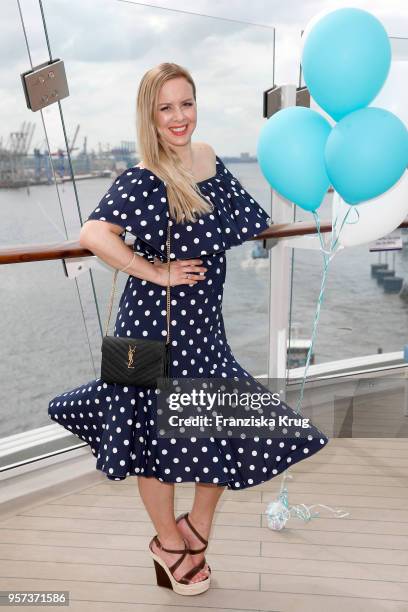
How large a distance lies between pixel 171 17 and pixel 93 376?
4.64 feet

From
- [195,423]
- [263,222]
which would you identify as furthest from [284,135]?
[195,423]

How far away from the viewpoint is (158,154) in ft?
5.39

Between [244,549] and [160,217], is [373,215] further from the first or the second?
[244,549]

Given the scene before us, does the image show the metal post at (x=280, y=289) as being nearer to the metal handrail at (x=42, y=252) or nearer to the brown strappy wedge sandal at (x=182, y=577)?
the metal handrail at (x=42, y=252)

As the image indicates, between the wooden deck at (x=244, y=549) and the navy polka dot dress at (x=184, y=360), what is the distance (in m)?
0.40

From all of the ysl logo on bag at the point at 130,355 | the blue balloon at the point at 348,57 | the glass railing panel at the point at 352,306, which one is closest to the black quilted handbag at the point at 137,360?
the ysl logo on bag at the point at 130,355

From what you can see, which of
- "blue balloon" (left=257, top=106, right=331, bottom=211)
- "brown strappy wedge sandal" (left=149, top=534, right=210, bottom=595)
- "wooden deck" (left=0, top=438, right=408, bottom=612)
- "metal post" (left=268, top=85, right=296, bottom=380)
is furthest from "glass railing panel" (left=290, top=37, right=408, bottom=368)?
"brown strappy wedge sandal" (left=149, top=534, right=210, bottom=595)

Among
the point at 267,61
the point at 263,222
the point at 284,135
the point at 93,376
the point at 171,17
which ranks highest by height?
the point at 171,17

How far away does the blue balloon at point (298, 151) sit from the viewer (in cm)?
169

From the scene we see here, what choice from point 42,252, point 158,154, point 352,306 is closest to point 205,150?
point 158,154

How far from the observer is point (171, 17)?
2.43 m

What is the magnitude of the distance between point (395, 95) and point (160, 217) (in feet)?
2.26

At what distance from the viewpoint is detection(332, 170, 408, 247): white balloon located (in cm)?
180

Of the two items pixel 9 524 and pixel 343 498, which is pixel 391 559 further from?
pixel 9 524
